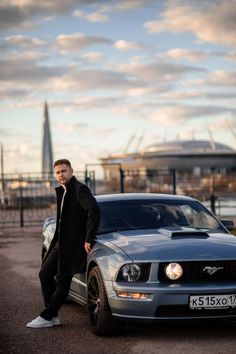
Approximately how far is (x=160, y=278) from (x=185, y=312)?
0.36 m

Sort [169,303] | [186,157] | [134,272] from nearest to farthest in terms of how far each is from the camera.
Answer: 1. [169,303]
2. [134,272]
3. [186,157]

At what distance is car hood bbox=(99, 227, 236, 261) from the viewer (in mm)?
6098

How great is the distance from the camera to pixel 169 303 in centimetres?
591

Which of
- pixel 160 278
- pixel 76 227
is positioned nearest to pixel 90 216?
pixel 76 227

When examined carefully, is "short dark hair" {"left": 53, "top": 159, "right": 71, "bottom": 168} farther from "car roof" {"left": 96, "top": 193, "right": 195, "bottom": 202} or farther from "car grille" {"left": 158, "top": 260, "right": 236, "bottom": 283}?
"car grille" {"left": 158, "top": 260, "right": 236, "bottom": 283}

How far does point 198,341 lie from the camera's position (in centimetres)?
611

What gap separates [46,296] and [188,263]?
176cm

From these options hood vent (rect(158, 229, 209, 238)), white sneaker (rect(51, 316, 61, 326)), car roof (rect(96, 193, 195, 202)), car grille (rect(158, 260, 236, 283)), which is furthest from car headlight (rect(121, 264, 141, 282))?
car roof (rect(96, 193, 195, 202))

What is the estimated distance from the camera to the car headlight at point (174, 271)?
601cm

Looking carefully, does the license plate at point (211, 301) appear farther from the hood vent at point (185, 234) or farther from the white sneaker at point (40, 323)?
the white sneaker at point (40, 323)

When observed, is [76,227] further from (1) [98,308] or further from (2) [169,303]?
(2) [169,303]

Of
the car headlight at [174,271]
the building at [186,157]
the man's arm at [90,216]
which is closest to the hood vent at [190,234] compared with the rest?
the car headlight at [174,271]

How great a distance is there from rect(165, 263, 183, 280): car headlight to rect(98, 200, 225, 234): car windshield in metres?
1.39

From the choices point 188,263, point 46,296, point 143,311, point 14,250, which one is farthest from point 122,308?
point 14,250
